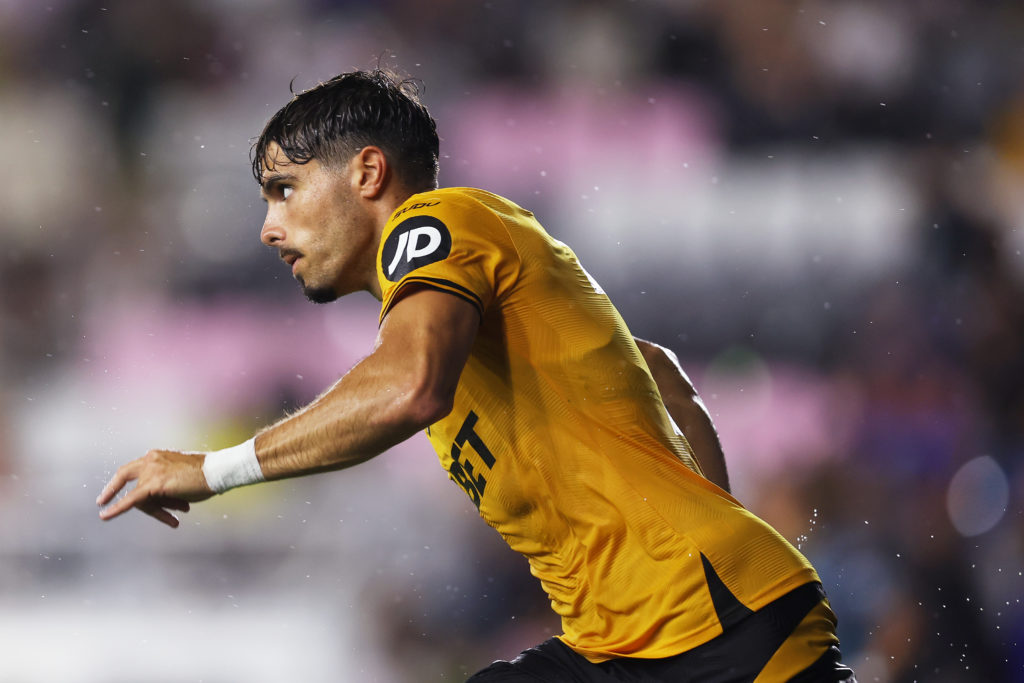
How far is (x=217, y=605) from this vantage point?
541 cm

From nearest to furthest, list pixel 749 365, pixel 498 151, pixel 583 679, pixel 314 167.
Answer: pixel 583 679, pixel 314 167, pixel 749 365, pixel 498 151

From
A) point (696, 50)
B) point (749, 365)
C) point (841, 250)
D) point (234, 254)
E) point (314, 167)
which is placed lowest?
point (749, 365)

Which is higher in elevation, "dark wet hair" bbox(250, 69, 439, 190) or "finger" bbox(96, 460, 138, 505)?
"dark wet hair" bbox(250, 69, 439, 190)

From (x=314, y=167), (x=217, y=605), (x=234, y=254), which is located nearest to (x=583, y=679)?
(x=314, y=167)

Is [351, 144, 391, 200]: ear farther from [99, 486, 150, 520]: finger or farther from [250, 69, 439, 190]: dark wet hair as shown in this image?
[99, 486, 150, 520]: finger

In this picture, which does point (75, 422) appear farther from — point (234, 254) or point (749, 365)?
point (749, 365)

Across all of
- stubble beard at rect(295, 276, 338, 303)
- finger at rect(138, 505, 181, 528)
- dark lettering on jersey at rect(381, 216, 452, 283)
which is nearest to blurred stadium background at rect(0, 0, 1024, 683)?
stubble beard at rect(295, 276, 338, 303)

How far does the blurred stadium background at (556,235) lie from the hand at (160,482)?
3.55 metres

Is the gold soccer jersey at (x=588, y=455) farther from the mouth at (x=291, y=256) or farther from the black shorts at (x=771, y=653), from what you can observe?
the mouth at (x=291, y=256)

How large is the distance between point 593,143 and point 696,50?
872 millimetres

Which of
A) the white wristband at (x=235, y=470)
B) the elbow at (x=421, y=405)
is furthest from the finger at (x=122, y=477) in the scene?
the elbow at (x=421, y=405)

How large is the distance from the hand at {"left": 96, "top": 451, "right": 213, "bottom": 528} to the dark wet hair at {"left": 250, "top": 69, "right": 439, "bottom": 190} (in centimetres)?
88

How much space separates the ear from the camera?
96.9 inches

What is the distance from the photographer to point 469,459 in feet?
7.30
